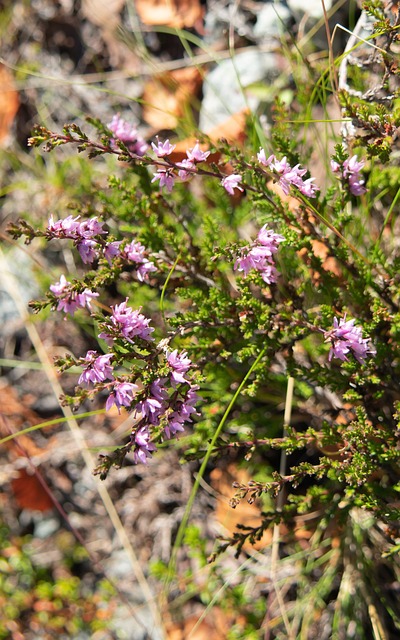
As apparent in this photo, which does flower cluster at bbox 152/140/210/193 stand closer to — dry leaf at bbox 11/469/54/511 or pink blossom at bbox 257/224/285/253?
pink blossom at bbox 257/224/285/253

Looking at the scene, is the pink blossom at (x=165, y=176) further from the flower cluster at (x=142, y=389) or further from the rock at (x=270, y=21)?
the rock at (x=270, y=21)

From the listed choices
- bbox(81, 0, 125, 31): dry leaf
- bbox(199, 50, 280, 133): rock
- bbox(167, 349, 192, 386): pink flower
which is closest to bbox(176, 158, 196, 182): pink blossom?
bbox(167, 349, 192, 386): pink flower

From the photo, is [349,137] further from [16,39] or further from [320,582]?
[16,39]

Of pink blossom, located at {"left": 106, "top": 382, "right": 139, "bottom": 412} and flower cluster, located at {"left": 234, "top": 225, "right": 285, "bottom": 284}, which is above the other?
flower cluster, located at {"left": 234, "top": 225, "right": 285, "bottom": 284}

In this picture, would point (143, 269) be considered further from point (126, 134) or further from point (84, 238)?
point (126, 134)

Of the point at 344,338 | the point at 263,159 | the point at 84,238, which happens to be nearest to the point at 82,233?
the point at 84,238

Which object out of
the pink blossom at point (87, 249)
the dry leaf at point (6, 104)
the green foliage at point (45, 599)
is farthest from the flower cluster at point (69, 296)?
the dry leaf at point (6, 104)
